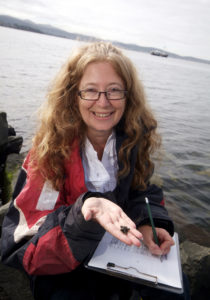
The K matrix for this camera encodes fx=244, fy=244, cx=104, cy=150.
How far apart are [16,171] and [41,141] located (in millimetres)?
3138

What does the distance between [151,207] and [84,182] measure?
2.47ft

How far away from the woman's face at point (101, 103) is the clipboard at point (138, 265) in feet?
3.84

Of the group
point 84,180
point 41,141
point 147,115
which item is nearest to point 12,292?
point 84,180

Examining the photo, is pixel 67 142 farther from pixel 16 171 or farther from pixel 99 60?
pixel 16 171

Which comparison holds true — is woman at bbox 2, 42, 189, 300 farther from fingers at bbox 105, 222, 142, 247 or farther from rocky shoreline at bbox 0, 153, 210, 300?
rocky shoreline at bbox 0, 153, 210, 300

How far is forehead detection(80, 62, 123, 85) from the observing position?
2.37m

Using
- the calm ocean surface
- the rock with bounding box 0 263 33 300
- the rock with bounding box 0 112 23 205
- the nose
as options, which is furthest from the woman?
the rock with bounding box 0 112 23 205

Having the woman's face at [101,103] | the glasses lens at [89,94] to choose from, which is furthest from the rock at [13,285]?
the glasses lens at [89,94]

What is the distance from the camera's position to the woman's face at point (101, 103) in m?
2.38

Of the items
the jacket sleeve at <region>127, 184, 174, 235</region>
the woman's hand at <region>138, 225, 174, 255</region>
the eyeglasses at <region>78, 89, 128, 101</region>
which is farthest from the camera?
the eyeglasses at <region>78, 89, 128, 101</region>

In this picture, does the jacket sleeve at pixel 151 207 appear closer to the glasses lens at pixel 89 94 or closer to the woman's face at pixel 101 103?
the woman's face at pixel 101 103

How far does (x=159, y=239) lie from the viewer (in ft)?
7.33

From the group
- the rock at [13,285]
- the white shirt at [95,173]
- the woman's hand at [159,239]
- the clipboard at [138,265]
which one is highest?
the white shirt at [95,173]

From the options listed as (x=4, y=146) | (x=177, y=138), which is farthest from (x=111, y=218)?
(x=177, y=138)
